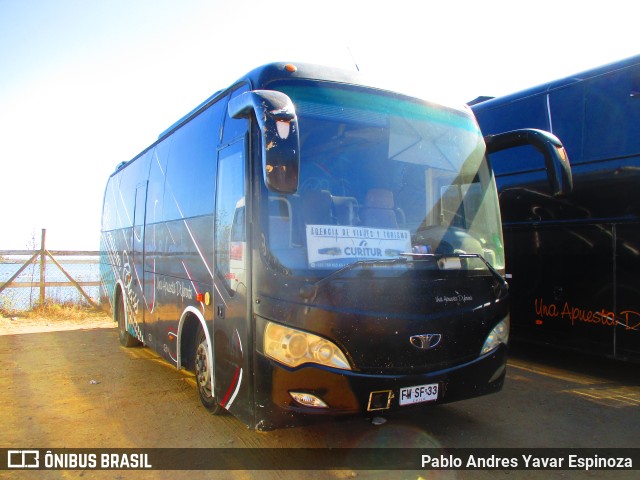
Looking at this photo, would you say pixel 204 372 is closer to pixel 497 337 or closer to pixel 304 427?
pixel 304 427

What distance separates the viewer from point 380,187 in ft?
13.3

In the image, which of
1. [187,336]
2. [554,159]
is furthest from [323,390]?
[554,159]

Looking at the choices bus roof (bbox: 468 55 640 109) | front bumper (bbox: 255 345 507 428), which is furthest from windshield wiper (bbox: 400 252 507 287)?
bus roof (bbox: 468 55 640 109)

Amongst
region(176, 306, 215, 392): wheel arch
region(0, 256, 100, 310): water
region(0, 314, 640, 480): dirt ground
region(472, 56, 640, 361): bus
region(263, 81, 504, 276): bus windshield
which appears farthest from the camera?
region(0, 256, 100, 310): water

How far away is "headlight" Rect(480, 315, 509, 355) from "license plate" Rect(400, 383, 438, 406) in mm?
602

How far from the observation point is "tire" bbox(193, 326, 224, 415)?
15.4ft

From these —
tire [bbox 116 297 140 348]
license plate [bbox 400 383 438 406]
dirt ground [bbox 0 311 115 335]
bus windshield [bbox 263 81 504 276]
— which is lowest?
dirt ground [bbox 0 311 115 335]

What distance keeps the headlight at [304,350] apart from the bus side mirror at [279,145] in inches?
40.6

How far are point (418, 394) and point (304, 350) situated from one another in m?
0.99

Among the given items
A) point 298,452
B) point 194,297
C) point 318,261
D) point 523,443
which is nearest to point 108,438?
point 194,297

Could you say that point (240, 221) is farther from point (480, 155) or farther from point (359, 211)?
point (480, 155)

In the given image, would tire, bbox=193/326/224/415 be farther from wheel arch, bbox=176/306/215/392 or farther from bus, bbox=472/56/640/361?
bus, bbox=472/56/640/361

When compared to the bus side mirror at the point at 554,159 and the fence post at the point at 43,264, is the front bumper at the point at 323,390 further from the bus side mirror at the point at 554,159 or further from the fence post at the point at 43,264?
the fence post at the point at 43,264

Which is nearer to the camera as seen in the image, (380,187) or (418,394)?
(418,394)
